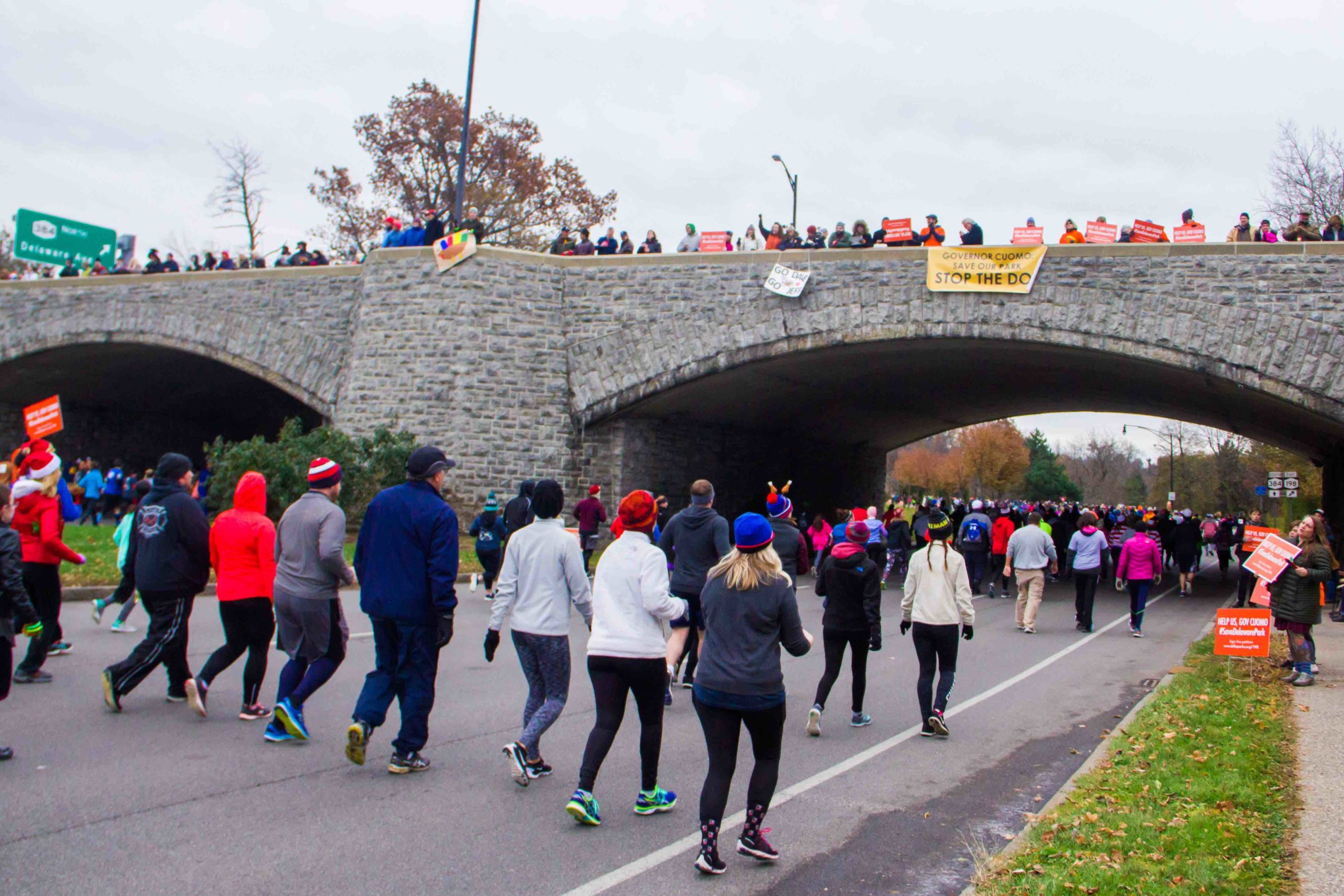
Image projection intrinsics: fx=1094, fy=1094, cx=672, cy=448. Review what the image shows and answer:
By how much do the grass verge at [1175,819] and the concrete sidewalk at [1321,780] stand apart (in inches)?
2.8

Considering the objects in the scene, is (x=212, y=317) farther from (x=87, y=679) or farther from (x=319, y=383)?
(x=87, y=679)

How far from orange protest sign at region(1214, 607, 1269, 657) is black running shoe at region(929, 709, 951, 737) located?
13.4 ft

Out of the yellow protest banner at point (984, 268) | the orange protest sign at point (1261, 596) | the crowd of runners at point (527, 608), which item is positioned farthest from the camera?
the yellow protest banner at point (984, 268)

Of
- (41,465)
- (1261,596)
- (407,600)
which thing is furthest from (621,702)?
(1261,596)

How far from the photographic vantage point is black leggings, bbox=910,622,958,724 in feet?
25.6

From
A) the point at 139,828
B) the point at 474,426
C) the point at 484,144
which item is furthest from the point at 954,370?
the point at 139,828

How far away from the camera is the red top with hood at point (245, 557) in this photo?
7.17 meters

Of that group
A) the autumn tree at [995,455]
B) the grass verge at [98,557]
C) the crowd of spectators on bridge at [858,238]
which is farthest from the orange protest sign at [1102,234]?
the autumn tree at [995,455]

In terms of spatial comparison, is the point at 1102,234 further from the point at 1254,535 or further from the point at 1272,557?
the point at 1272,557

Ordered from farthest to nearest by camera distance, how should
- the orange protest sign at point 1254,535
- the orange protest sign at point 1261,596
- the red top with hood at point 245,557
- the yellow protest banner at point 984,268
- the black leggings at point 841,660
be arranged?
1. the yellow protest banner at point 984,268
2. the orange protest sign at point 1254,535
3. the orange protest sign at point 1261,596
4. the black leggings at point 841,660
5. the red top with hood at point 245,557

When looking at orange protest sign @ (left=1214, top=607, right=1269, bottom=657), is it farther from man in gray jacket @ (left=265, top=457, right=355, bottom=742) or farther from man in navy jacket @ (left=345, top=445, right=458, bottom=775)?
man in gray jacket @ (left=265, top=457, right=355, bottom=742)

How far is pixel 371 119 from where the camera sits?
3962 centimetres

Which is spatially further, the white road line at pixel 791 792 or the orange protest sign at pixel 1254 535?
the orange protest sign at pixel 1254 535

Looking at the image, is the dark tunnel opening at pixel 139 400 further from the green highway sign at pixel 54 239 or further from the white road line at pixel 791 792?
the white road line at pixel 791 792
